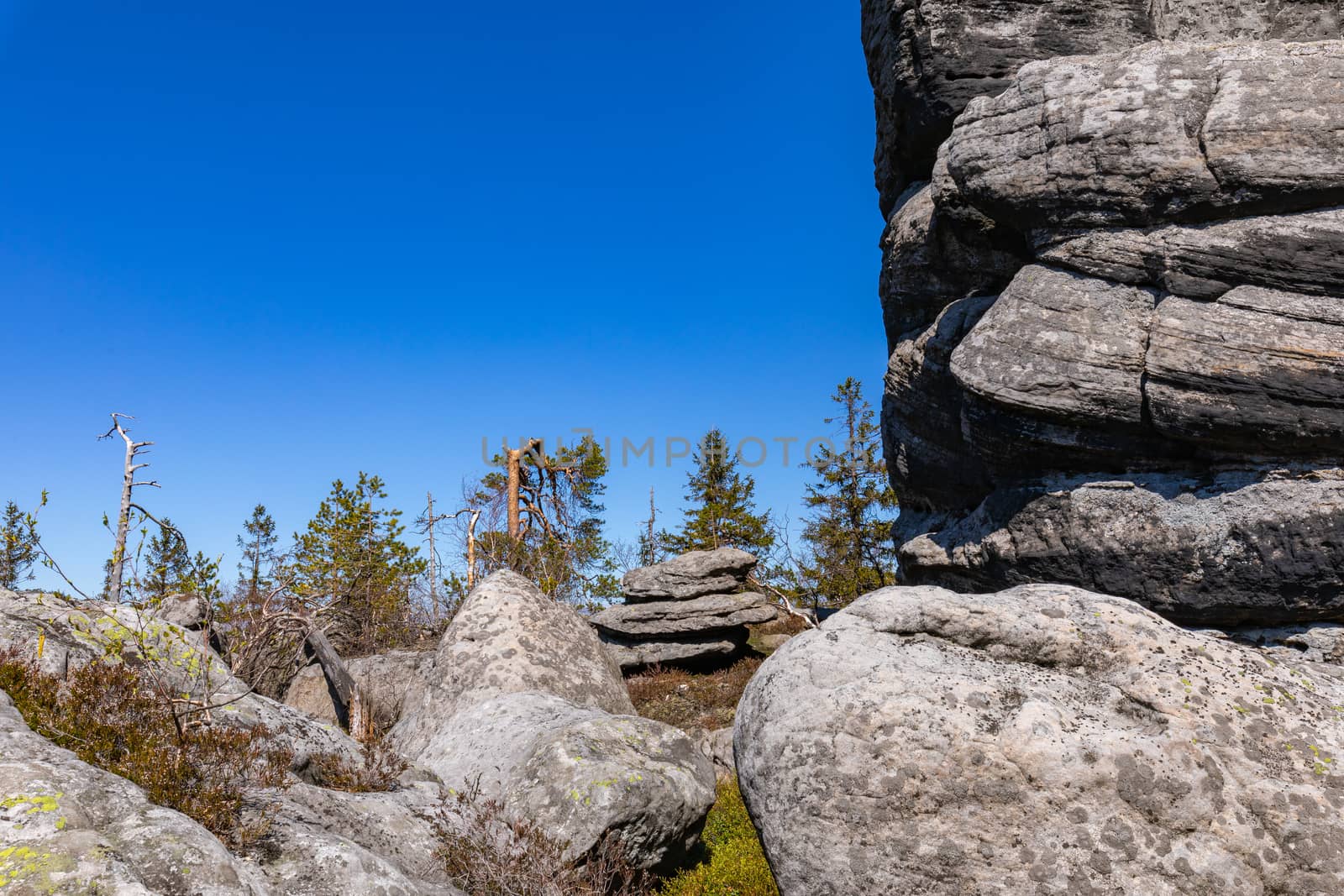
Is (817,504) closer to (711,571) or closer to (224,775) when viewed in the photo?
(711,571)

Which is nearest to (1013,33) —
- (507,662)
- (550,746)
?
(507,662)

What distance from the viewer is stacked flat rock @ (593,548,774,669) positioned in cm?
1997

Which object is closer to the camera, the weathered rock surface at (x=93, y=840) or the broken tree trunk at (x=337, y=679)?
the weathered rock surface at (x=93, y=840)

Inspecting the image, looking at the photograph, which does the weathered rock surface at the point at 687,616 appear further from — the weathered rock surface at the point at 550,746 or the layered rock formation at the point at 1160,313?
the weathered rock surface at the point at 550,746

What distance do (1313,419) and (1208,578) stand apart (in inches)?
110

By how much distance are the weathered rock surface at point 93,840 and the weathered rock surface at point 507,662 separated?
664 centimetres

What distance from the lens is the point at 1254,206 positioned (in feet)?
42.6

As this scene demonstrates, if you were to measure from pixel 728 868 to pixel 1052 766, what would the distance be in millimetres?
4221

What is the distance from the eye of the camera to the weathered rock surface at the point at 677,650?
1975 cm

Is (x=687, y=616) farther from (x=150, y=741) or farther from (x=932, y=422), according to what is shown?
(x=150, y=741)

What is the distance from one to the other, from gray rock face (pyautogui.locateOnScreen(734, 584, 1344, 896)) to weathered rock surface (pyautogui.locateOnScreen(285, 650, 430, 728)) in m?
10.4

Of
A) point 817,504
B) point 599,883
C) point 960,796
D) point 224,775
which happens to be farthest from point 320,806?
point 817,504

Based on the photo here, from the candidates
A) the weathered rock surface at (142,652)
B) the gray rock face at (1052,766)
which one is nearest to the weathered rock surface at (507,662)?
the weathered rock surface at (142,652)

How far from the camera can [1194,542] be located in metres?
12.7
